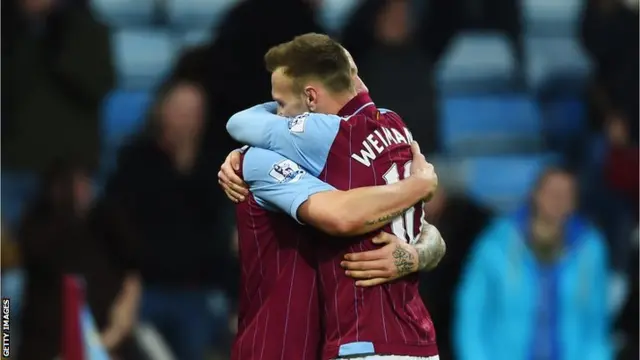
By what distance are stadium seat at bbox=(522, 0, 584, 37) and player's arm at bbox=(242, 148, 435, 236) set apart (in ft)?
23.4

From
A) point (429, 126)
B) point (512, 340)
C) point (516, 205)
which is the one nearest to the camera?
point (512, 340)

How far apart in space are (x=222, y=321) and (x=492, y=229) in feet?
5.94

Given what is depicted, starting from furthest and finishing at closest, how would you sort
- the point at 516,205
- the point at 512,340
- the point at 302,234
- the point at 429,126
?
1. the point at 516,205
2. the point at 429,126
3. the point at 512,340
4. the point at 302,234

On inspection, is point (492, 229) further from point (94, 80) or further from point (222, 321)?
point (94, 80)

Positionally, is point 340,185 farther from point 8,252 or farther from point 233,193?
point 8,252

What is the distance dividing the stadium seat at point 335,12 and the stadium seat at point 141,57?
1.20m

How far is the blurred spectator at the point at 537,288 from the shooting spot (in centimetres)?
891

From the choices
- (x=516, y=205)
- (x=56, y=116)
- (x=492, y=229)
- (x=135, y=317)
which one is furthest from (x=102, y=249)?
(x=516, y=205)

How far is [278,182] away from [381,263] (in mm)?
417

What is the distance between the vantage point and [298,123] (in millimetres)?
4777

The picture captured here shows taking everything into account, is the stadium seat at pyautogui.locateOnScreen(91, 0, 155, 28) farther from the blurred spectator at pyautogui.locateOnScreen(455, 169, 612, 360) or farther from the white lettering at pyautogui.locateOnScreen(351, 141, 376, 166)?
the white lettering at pyautogui.locateOnScreen(351, 141, 376, 166)

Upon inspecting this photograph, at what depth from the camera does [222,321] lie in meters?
9.41

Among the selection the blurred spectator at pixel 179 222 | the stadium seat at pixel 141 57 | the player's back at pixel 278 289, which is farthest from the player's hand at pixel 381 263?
the stadium seat at pixel 141 57

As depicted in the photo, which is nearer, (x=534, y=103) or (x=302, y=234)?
(x=302, y=234)
